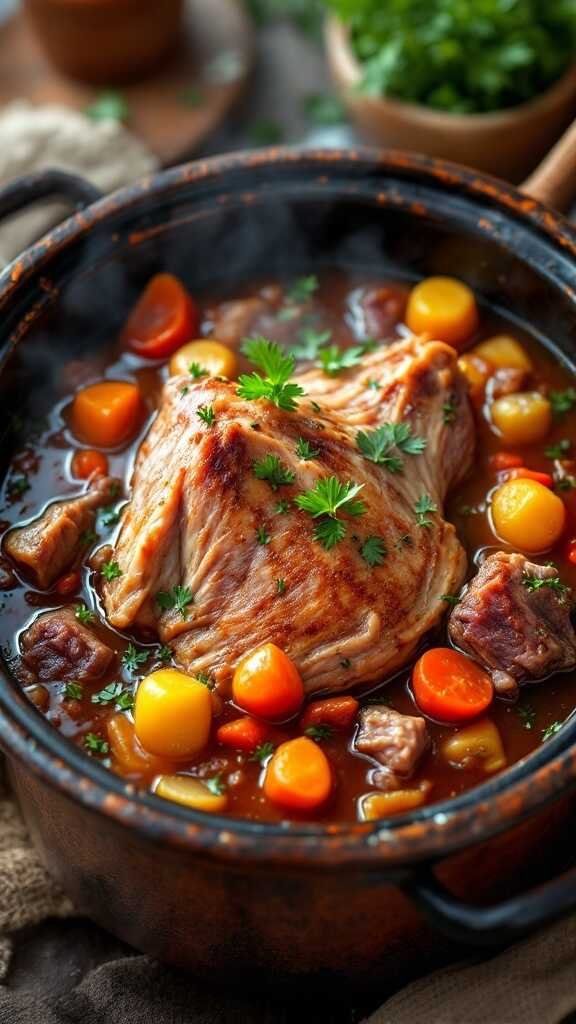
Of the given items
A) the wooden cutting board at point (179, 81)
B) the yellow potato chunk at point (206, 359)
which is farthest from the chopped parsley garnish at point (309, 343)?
the wooden cutting board at point (179, 81)

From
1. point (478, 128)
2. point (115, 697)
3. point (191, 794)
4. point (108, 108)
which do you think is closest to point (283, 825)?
point (191, 794)

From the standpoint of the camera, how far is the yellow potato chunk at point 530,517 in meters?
3.82

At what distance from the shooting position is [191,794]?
A: 3303mm

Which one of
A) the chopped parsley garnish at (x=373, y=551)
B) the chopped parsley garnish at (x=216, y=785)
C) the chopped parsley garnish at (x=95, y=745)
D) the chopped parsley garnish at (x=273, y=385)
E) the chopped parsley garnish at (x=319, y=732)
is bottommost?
the chopped parsley garnish at (x=95, y=745)

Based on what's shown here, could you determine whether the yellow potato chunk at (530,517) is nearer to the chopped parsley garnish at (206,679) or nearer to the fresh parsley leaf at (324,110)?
the chopped parsley garnish at (206,679)

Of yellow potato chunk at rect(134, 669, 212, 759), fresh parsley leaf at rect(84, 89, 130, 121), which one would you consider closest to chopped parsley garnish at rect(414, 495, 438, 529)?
yellow potato chunk at rect(134, 669, 212, 759)

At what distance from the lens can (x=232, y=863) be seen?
2836 millimetres

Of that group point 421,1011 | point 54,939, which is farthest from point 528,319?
point 54,939

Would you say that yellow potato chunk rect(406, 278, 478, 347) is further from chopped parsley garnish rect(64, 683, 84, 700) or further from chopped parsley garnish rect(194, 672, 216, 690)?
chopped parsley garnish rect(64, 683, 84, 700)

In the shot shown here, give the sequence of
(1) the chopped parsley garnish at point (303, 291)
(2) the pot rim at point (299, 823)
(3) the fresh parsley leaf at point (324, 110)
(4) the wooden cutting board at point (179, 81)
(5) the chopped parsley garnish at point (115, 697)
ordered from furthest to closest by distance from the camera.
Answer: (3) the fresh parsley leaf at point (324, 110), (4) the wooden cutting board at point (179, 81), (1) the chopped parsley garnish at point (303, 291), (5) the chopped parsley garnish at point (115, 697), (2) the pot rim at point (299, 823)

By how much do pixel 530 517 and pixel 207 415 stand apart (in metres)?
1.12

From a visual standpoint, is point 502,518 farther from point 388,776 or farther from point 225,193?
point 225,193

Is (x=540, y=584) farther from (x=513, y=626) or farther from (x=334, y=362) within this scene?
(x=334, y=362)

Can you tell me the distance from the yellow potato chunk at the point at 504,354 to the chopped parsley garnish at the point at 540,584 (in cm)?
101
